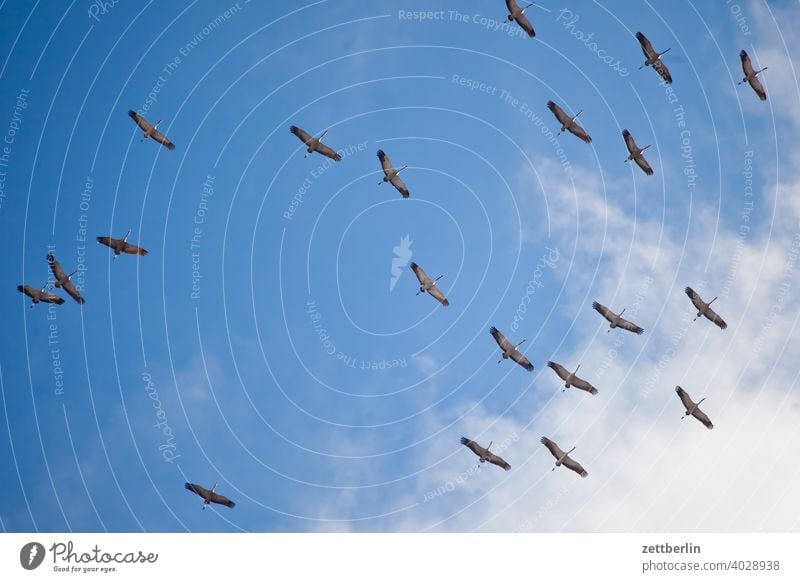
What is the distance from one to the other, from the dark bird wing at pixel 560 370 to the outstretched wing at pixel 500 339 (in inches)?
52.2

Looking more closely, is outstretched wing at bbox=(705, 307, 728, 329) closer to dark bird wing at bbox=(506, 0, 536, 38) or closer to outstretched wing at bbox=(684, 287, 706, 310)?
outstretched wing at bbox=(684, 287, 706, 310)

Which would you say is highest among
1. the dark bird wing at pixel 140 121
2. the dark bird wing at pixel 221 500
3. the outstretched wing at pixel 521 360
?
the dark bird wing at pixel 140 121

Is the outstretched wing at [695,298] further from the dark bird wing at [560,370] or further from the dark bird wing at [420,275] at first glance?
the dark bird wing at [420,275]

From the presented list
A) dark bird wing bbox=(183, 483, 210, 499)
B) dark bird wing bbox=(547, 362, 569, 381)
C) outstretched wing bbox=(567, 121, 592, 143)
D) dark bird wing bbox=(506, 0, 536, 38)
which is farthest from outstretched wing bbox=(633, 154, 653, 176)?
dark bird wing bbox=(183, 483, 210, 499)

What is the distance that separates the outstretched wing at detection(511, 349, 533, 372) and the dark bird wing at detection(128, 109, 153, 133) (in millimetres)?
11928

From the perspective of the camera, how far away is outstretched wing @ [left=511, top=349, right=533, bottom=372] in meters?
29.3

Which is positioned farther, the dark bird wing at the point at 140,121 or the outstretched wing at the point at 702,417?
the outstretched wing at the point at 702,417

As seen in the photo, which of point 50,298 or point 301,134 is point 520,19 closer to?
point 301,134

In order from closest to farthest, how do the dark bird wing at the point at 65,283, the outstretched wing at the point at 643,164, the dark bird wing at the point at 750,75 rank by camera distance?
the dark bird wing at the point at 65,283 < the dark bird wing at the point at 750,75 < the outstretched wing at the point at 643,164

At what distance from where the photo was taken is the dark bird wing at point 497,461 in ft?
94.1

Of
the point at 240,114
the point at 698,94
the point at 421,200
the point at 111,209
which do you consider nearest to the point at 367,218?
the point at 421,200

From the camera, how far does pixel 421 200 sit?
1233 inches

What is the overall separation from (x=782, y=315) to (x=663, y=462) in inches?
218

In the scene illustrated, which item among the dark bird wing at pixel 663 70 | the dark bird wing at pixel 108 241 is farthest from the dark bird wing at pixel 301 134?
the dark bird wing at pixel 663 70
